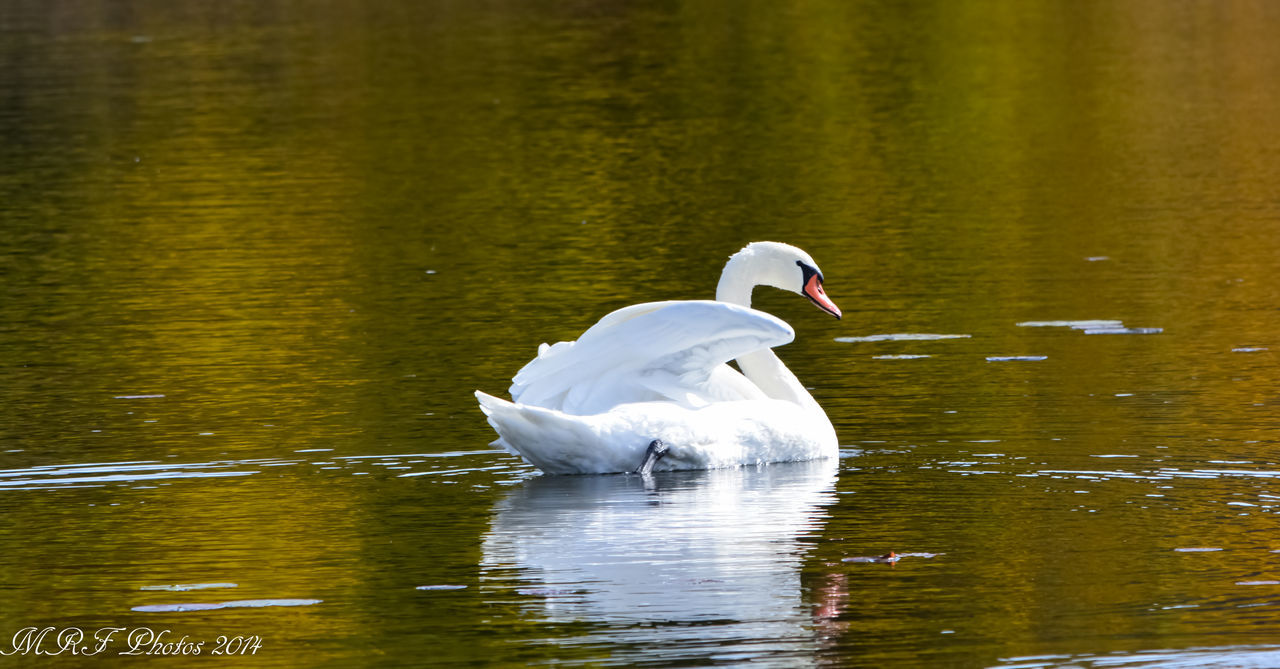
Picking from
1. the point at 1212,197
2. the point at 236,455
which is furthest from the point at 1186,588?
the point at 1212,197

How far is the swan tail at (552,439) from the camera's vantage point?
9.56 meters

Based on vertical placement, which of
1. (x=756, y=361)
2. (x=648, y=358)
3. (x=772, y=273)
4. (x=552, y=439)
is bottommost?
(x=552, y=439)

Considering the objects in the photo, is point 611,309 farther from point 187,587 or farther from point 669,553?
point 187,587

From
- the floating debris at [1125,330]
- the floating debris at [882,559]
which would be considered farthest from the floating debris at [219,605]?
the floating debris at [1125,330]

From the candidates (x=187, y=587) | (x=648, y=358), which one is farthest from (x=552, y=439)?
(x=187, y=587)

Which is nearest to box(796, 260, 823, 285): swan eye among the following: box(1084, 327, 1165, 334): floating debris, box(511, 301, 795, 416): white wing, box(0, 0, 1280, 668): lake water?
box(0, 0, 1280, 668): lake water

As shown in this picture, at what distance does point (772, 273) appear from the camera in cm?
1146

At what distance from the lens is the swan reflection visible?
7246 millimetres

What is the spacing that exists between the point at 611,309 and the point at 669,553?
672 centimetres

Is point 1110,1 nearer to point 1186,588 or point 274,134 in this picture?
point 274,134

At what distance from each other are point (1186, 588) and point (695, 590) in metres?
1.70

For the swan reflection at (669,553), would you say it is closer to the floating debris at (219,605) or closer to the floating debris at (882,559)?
the floating debris at (882,559)

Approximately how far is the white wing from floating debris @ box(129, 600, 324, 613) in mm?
2752

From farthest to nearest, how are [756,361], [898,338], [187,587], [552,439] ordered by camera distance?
[898,338], [756,361], [552,439], [187,587]
